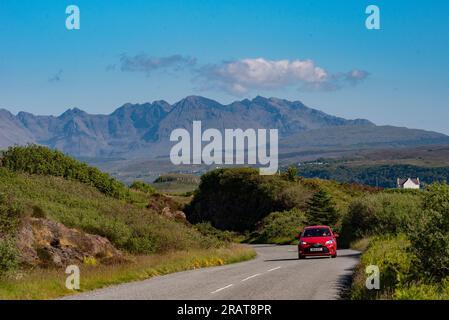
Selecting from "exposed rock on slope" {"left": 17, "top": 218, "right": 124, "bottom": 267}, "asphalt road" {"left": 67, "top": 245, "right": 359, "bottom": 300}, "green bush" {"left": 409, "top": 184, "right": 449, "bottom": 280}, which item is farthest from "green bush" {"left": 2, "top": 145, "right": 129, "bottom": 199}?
"green bush" {"left": 409, "top": 184, "right": 449, "bottom": 280}

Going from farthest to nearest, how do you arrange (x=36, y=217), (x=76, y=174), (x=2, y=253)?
1. (x=76, y=174)
2. (x=36, y=217)
3. (x=2, y=253)

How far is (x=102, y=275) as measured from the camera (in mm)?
20656

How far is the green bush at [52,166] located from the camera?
41344mm

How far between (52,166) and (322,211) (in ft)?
92.2

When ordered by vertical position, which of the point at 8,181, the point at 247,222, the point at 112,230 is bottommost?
the point at 247,222

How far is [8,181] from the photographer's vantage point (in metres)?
35.5

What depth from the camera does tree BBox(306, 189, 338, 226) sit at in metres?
60.3

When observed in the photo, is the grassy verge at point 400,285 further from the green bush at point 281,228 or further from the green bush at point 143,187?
the green bush at point 143,187

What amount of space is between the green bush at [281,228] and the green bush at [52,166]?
67.2 ft

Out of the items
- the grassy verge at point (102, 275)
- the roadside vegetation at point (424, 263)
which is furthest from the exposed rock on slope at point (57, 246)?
the roadside vegetation at point (424, 263)

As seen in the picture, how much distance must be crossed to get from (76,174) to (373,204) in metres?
20.3
